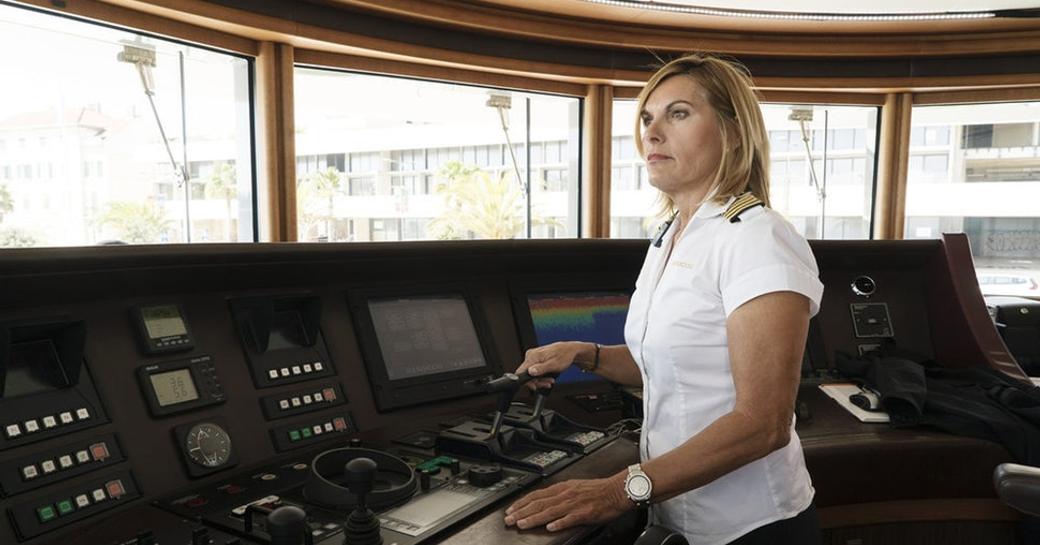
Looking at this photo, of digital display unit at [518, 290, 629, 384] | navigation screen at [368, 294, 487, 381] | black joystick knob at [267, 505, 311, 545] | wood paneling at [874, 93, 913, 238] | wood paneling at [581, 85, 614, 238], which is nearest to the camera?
black joystick knob at [267, 505, 311, 545]

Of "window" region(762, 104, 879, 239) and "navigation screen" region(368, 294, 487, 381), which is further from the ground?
Result: "window" region(762, 104, 879, 239)

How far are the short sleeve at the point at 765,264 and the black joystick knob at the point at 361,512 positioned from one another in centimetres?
62

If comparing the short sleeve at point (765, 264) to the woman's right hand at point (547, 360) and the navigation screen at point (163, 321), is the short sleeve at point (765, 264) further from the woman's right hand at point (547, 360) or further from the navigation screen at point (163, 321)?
the navigation screen at point (163, 321)

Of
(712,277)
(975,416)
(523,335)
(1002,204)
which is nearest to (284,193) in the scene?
(523,335)

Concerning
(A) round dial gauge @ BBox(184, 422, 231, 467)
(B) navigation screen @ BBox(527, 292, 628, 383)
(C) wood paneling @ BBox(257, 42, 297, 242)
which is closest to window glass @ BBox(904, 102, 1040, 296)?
(B) navigation screen @ BBox(527, 292, 628, 383)

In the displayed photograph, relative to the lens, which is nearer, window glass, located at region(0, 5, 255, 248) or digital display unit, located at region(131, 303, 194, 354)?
digital display unit, located at region(131, 303, 194, 354)

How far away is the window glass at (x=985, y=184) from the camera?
4.41 metres

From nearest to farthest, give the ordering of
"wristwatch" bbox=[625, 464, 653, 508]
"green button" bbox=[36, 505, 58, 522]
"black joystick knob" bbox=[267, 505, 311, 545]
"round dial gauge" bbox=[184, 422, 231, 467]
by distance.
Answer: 1. "black joystick knob" bbox=[267, 505, 311, 545]
2. "green button" bbox=[36, 505, 58, 522]
3. "wristwatch" bbox=[625, 464, 653, 508]
4. "round dial gauge" bbox=[184, 422, 231, 467]

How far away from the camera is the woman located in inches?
43.8

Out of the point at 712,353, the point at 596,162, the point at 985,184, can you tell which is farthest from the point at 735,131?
the point at 985,184

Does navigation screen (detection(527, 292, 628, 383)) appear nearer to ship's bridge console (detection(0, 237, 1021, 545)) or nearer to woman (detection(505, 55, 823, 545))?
ship's bridge console (detection(0, 237, 1021, 545))

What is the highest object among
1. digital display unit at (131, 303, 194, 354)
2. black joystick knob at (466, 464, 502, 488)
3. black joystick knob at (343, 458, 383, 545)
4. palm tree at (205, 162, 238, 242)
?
palm tree at (205, 162, 238, 242)

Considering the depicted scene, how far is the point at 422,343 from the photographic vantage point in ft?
5.60

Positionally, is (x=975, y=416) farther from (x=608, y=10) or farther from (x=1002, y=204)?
(x=1002, y=204)
